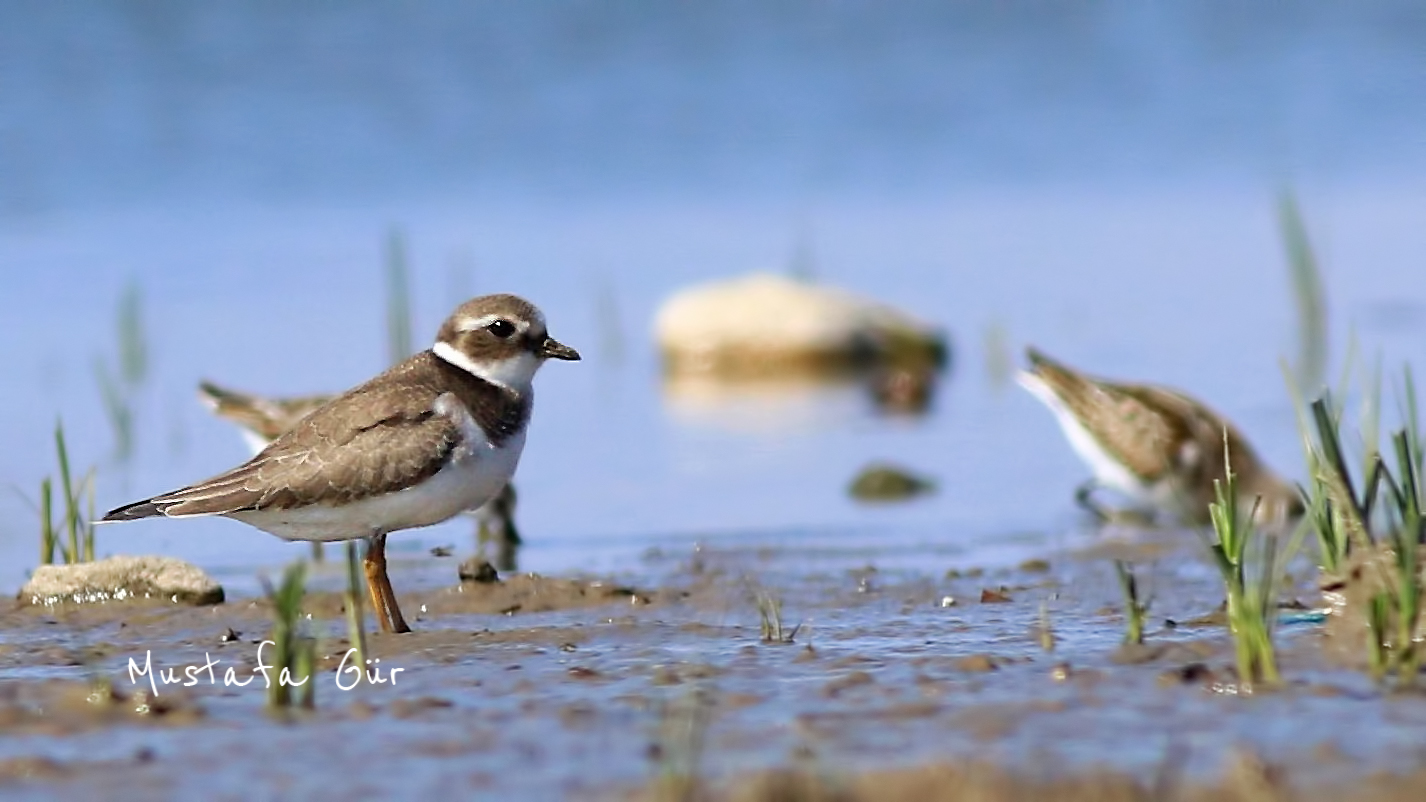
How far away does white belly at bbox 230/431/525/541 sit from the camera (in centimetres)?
759

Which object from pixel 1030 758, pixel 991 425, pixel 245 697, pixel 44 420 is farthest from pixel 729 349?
pixel 1030 758

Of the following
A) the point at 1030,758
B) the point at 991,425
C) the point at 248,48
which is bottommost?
the point at 1030,758

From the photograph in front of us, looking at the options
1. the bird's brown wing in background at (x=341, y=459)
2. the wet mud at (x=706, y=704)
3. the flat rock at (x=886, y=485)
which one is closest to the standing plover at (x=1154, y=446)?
the flat rock at (x=886, y=485)

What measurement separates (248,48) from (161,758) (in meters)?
16.3

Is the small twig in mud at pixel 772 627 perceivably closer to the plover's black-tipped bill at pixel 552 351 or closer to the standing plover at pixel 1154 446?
the plover's black-tipped bill at pixel 552 351

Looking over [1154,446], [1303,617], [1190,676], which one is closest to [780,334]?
[1154,446]

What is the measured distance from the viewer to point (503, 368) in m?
8.07

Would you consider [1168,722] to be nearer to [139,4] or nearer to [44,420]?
[44,420]

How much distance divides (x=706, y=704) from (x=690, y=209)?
13417 millimetres

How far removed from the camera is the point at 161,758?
541 cm

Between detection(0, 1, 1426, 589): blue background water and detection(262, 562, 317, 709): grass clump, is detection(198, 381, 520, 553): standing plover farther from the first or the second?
detection(262, 562, 317, 709): grass clump

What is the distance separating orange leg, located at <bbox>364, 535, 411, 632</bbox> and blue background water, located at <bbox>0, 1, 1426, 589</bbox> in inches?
91.4

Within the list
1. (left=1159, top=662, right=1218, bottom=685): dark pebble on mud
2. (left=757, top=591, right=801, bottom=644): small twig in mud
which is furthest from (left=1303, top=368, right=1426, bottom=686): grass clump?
(left=757, top=591, right=801, bottom=644): small twig in mud

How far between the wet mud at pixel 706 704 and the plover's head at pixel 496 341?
0.90 meters
